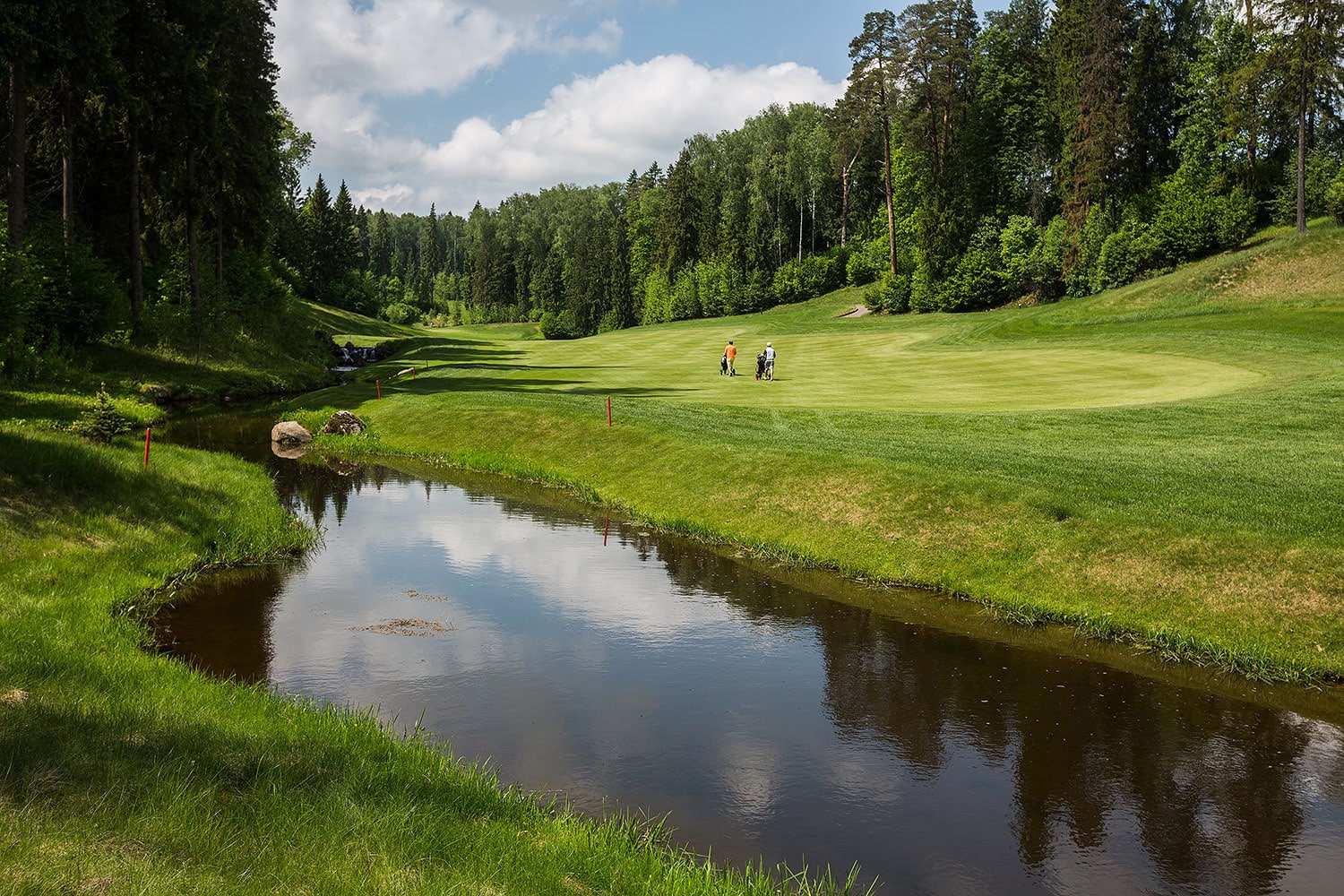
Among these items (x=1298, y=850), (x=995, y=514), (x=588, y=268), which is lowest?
(x=1298, y=850)

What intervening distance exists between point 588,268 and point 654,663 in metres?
126

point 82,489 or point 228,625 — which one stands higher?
point 82,489

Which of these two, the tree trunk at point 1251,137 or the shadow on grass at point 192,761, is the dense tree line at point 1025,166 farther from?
the shadow on grass at point 192,761

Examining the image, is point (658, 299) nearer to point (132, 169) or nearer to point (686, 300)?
point (686, 300)

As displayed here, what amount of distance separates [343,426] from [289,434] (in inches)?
85.7

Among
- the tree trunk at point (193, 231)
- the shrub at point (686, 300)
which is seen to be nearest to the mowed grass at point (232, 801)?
the tree trunk at point (193, 231)

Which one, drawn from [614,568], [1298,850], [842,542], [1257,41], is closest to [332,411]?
[614,568]

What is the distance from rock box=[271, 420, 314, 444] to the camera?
31.3m

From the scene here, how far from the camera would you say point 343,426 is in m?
33.4

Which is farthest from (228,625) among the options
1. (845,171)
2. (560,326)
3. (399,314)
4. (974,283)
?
(399,314)

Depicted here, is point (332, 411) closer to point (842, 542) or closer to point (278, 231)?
point (842, 542)

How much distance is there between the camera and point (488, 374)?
4962 centimetres

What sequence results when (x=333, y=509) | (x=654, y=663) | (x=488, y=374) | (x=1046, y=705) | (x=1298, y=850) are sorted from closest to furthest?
(x=1298, y=850)
(x=1046, y=705)
(x=654, y=663)
(x=333, y=509)
(x=488, y=374)

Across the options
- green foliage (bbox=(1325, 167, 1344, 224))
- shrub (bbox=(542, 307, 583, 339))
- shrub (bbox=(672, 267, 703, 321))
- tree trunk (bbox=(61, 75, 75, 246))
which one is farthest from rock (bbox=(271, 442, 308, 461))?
shrub (bbox=(542, 307, 583, 339))
